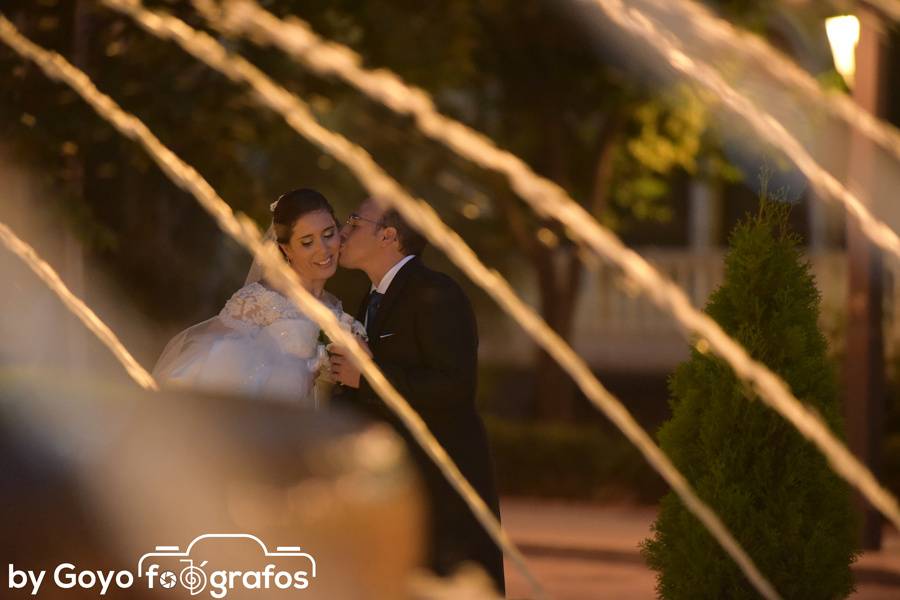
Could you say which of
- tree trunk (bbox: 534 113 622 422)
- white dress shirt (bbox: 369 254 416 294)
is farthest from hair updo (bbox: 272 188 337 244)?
tree trunk (bbox: 534 113 622 422)

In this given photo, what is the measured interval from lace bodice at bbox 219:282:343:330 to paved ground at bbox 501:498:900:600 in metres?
4.09

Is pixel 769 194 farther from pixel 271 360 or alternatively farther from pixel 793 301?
pixel 271 360

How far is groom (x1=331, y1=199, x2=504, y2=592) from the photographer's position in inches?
276

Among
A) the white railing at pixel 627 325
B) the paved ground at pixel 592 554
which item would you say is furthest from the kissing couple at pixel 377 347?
the white railing at pixel 627 325

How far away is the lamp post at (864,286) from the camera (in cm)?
1289

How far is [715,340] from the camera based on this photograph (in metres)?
5.65

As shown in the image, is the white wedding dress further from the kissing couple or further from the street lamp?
the street lamp

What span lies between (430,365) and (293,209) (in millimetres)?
821

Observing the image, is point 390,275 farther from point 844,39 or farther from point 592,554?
point 844,39

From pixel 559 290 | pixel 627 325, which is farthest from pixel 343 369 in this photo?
pixel 627 325

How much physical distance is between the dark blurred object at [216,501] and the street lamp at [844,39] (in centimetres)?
1031

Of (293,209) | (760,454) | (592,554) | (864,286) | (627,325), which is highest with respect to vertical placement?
(627,325)

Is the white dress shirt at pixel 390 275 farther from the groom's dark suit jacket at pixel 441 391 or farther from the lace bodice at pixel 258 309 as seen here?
the lace bodice at pixel 258 309

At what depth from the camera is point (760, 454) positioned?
23.1 feet
